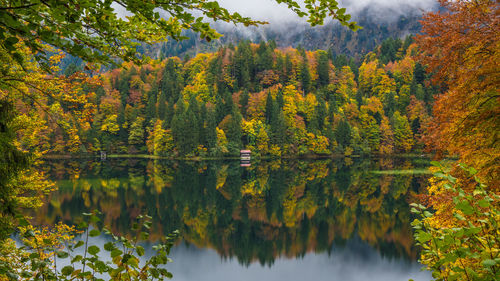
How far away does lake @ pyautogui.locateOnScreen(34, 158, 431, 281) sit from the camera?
17.5 m

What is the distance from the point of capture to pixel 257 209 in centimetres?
2566

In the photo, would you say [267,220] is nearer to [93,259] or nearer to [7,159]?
[7,159]

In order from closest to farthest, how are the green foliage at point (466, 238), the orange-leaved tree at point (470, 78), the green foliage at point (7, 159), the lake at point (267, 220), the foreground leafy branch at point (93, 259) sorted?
the green foliage at point (466, 238) → the foreground leafy branch at point (93, 259) → the green foliage at point (7, 159) → the orange-leaved tree at point (470, 78) → the lake at point (267, 220)

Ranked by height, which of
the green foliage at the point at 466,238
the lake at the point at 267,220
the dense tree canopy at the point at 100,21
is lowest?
the lake at the point at 267,220

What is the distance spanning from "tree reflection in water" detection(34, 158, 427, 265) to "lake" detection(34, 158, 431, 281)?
0.24 feet

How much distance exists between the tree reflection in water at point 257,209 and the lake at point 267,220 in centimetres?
7

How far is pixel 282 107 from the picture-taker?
71.6 metres

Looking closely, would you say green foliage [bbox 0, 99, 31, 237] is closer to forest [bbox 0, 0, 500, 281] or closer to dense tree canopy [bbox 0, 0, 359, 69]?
forest [bbox 0, 0, 500, 281]

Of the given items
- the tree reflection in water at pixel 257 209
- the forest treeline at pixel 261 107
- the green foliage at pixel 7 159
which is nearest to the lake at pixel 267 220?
the tree reflection in water at pixel 257 209

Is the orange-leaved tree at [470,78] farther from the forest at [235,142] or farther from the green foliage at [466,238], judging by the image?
the green foliage at [466,238]

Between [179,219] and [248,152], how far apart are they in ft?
126

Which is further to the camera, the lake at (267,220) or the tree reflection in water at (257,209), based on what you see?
the tree reflection in water at (257,209)

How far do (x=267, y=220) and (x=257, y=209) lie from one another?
2361 mm

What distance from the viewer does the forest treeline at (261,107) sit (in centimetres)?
6328
